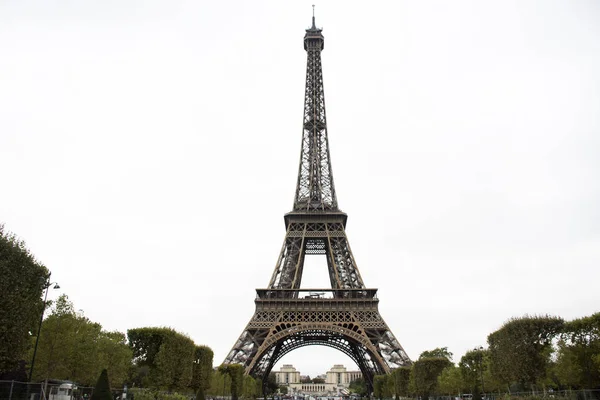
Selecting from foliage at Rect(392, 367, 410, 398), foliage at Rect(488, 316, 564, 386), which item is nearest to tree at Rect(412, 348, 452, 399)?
foliage at Rect(392, 367, 410, 398)

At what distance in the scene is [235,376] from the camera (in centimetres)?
4653

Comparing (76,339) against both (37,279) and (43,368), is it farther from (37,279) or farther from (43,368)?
(37,279)

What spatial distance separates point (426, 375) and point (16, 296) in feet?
114

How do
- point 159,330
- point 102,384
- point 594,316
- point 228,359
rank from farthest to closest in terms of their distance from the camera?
point 228,359 < point 159,330 < point 594,316 < point 102,384

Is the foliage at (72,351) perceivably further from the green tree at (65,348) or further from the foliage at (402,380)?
the foliage at (402,380)

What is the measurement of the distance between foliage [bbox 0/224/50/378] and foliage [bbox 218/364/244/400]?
75.5 feet

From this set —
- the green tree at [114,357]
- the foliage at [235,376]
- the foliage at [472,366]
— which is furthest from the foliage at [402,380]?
the green tree at [114,357]

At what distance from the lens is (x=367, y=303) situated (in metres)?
53.4

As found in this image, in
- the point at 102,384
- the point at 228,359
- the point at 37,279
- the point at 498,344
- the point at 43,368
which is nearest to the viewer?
the point at 102,384

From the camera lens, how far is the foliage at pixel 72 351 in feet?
105

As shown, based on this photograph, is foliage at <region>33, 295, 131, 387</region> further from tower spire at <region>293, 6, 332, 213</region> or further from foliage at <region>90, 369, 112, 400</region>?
tower spire at <region>293, 6, 332, 213</region>

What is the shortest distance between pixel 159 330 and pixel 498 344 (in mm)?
29094

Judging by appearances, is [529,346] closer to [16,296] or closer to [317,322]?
[317,322]

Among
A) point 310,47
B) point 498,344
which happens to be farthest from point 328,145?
point 498,344
